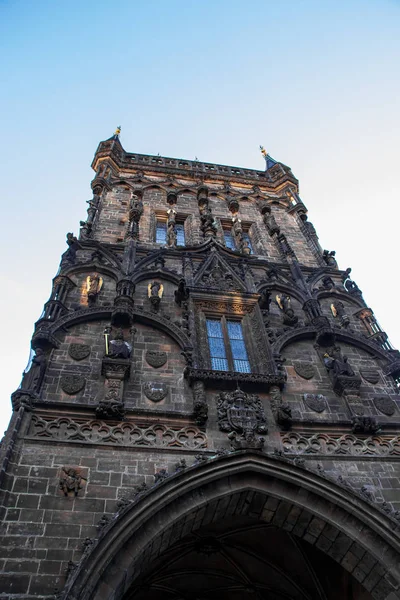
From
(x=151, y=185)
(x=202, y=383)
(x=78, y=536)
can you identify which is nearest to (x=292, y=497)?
(x=202, y=383)

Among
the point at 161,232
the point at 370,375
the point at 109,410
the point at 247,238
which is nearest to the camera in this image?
the point at 109,410

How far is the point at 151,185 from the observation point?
63.8 feet

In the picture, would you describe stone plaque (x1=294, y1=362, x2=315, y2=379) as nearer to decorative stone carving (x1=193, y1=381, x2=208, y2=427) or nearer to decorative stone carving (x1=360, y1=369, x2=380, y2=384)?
decorative stone carving (x1=360, y1=369, x2=380, y2=384)

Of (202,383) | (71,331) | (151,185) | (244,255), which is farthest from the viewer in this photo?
(151,185)

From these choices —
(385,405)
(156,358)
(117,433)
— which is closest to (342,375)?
(385,405)

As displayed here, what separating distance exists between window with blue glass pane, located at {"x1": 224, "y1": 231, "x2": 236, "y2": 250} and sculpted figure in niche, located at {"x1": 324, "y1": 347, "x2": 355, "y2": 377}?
6505 mm

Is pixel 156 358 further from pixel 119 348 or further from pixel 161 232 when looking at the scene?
pixel 161 232

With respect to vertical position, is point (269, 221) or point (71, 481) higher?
point (269, 221)

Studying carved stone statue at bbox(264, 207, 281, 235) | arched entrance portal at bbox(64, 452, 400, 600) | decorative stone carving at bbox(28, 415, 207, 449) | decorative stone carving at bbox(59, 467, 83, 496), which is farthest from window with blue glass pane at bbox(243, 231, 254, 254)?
decorative stone carving at bbox(59, 467, 83, 496)

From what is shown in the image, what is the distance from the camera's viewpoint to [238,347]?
444 inches

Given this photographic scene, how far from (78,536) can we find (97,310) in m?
5.44

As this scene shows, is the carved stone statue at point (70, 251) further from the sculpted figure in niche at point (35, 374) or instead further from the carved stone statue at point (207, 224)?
the carved stone statue at point (207, 224)

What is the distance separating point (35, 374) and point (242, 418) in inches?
160

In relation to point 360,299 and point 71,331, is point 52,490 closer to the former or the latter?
point 71,331
